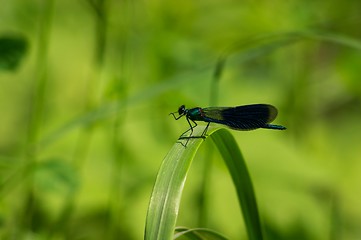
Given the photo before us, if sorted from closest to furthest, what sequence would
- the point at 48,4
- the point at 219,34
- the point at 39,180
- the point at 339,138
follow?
the point at 39,180 → the point at 48,4 → the point at 339,138 → the point at 219,34

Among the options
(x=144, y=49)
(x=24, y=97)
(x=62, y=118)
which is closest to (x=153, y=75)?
(x=144, y=49)

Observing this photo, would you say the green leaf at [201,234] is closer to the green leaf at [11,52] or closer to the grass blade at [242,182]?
the grass blade at [242,182]

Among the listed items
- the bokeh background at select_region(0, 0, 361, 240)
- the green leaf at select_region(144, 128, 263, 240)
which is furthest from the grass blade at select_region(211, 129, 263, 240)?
the bokeh background at select_region(0, 0, 361, 240)

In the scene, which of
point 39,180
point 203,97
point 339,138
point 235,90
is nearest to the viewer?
point 39,180

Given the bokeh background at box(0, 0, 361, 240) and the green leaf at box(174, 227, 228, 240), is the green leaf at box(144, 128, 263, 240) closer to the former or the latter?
the green leaf at box(174, 227, 228, 240)

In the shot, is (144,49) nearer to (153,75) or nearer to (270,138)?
(153,75)

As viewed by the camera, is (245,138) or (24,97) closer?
(245,138)

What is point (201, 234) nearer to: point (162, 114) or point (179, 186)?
point (179, 186)
